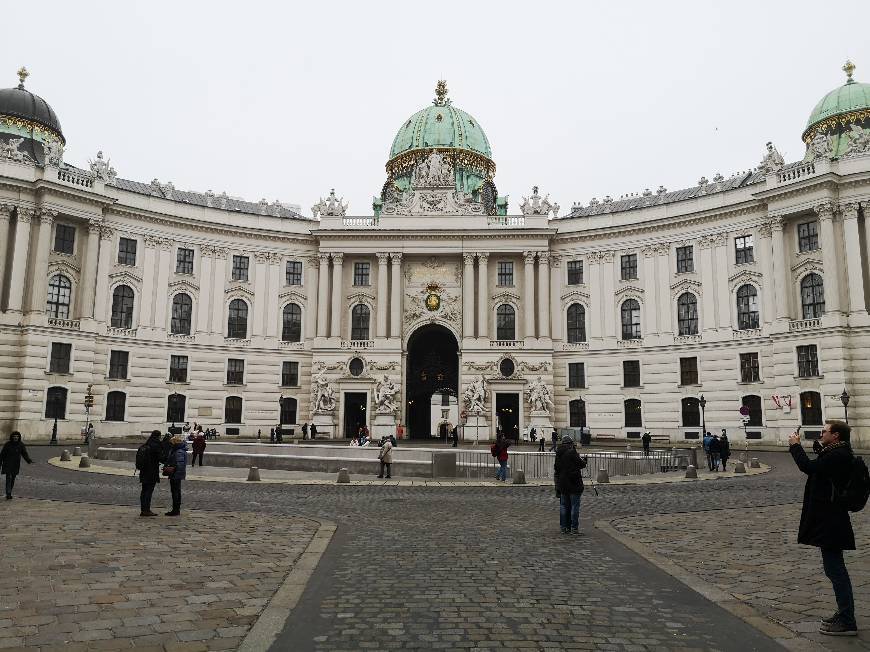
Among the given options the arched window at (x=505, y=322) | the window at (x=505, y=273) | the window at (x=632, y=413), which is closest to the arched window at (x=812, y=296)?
the window at (x=632, y=413)

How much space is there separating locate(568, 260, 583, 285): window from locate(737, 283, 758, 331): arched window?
12567mm

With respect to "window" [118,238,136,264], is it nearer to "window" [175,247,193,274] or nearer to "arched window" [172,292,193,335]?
"window" [175,247,193,274]

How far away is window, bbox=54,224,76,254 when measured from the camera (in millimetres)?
49506

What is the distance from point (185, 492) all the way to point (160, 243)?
3858 centimetres

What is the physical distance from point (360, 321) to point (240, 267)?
11.2 metres

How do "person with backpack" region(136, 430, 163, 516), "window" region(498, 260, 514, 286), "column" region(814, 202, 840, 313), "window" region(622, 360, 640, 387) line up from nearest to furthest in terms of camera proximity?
1. "person with backpack" region(136, 430, 163, 516)
2. "column" region(814, 202, 840, 313)
3. "window" region(622, 360, 640, 387)
4. "window" region(498, 260, 514, 286)

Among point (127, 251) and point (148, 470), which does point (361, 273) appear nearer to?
point (127, 251)

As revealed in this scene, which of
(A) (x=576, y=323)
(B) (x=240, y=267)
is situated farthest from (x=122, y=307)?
(A) (x=576, y=323)

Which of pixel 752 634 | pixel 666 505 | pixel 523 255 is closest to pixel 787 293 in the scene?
pixel 523 255

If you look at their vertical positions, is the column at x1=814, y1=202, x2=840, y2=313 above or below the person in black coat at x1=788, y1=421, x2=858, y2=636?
above

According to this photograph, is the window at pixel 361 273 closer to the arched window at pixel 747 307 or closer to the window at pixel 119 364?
the window at pixel 119 364

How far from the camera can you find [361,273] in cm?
5847

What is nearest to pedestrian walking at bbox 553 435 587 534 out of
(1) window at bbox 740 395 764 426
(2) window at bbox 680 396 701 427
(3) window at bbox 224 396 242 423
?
(1) window at bbox 740 395 764 426

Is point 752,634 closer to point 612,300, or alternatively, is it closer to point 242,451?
point 242,451
